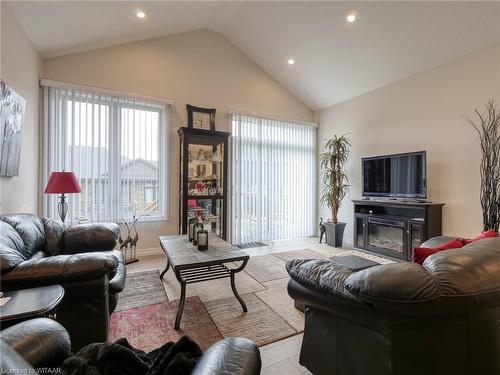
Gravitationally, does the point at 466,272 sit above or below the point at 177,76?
below

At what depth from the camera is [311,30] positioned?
366 cm

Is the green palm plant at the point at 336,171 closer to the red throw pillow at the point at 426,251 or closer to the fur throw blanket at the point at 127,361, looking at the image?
the red throw pillow at the point at 426,251

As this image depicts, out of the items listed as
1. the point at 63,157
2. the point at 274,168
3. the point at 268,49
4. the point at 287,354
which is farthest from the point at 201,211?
the point at 268,49

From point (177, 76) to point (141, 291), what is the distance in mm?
3348

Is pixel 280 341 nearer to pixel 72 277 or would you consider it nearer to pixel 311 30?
pixel 72 277

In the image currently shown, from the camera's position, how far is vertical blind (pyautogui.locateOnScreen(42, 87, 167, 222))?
3381mm

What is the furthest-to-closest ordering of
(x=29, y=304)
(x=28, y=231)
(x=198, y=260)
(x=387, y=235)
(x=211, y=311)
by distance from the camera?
(x=387, y=235) → (x=211, y=311) → (x=198, y=260) → (x=28, y=231) → (x=29, y=304)

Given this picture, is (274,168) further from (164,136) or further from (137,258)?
(137,258)

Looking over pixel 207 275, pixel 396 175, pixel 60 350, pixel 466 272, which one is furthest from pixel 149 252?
pixel 396 175

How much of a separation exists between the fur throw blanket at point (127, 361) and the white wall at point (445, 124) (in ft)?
12.4

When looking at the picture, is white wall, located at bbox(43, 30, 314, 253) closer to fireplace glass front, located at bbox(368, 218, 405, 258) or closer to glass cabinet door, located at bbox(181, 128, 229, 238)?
glass cabinet door, located at bbox(181, 128, 229, 238)

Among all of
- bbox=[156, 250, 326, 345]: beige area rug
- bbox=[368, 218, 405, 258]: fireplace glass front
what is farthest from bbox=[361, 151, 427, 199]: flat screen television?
bbox=[156, 250, 326, 345]: beige area rug

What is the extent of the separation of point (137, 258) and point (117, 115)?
2193mm

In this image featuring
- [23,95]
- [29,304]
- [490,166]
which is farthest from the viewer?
[490,166]
